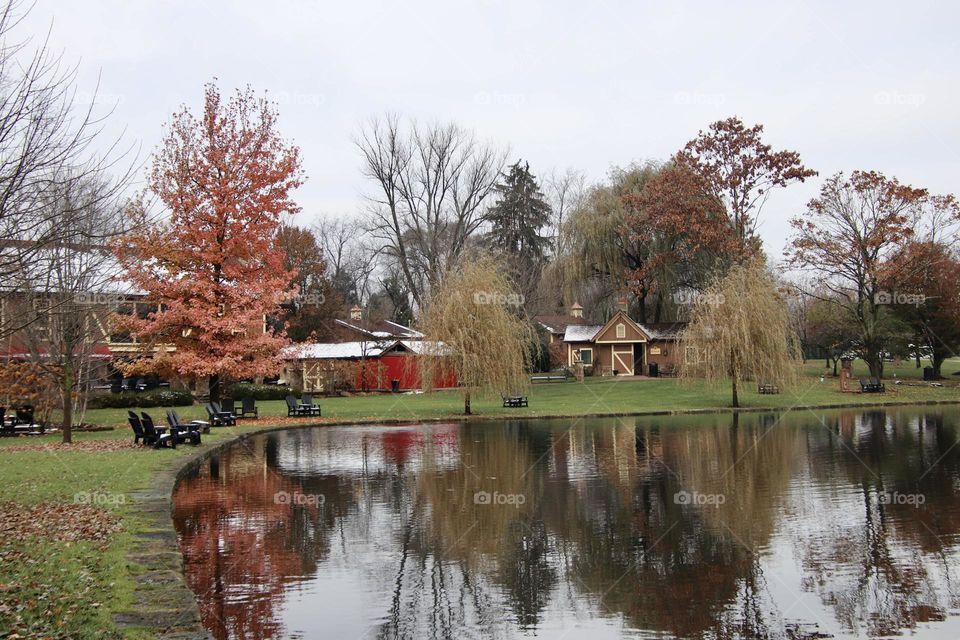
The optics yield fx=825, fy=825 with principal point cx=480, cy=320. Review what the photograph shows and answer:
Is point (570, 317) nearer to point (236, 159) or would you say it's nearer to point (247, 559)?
point (236, 159)

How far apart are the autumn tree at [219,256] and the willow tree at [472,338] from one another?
6.36 metres

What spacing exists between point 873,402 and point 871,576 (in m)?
35.0

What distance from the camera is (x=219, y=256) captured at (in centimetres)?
3275

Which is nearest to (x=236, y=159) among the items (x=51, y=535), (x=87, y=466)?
(x=87, y=466)

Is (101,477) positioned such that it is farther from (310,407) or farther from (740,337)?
(740,337)

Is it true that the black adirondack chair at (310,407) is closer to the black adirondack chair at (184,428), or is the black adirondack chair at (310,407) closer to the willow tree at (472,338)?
the willow tree at (472,338)

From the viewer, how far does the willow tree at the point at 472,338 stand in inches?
1378

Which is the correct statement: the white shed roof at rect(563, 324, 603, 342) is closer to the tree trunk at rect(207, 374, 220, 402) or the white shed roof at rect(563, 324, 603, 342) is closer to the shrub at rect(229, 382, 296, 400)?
the shrub at rect(229, 382, 296, 400)

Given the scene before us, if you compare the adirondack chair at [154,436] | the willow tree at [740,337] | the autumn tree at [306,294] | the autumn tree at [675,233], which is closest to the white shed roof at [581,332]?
the autumn tree at [675,233]

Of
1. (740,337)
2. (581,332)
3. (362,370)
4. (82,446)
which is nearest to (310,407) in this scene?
(82,446)

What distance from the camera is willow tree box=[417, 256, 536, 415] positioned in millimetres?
35000

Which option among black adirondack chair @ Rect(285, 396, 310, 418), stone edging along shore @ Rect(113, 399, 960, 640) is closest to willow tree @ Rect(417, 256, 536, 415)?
black adirondack chair @ Rect(285, 396, 310, 418)

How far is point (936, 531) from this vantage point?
1163 centimetres

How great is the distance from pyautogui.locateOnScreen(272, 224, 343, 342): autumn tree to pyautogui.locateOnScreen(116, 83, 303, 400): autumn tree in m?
28.3
